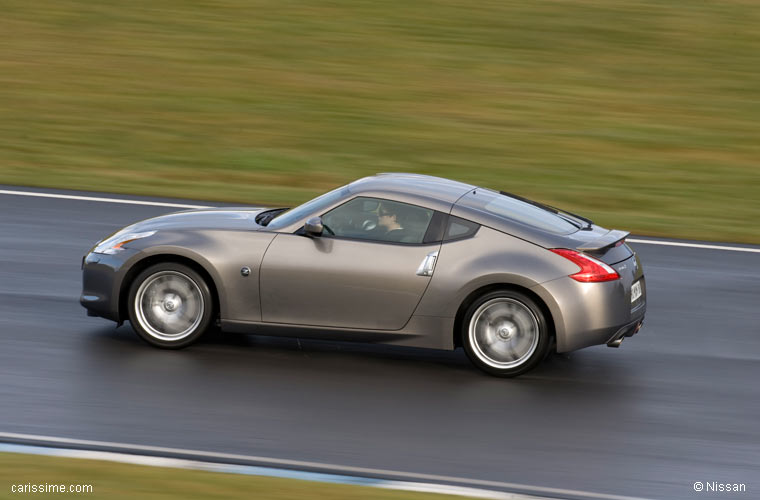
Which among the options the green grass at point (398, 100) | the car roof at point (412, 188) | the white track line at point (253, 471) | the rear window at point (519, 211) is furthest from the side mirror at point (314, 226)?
the green grass at point (398, 100)

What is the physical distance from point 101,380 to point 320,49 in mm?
13992

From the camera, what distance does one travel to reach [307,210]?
28.4 feet

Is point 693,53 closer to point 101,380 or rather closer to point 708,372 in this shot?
point 708,372

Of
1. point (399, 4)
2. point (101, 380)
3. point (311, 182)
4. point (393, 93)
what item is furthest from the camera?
point (399, 4)

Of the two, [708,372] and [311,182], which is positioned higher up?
[311,182]

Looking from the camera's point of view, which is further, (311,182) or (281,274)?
(311,182)

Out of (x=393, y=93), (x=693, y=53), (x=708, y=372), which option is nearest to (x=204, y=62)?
(x=393, y=93)

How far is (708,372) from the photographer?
28.7 ft

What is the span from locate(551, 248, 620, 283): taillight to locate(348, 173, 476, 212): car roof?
0.97 meters

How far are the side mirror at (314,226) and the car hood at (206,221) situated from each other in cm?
49

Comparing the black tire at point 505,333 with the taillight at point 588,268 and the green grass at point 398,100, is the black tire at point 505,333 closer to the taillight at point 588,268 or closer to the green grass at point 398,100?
the taillight at point 588,268

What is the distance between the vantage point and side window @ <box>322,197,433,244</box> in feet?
27.6

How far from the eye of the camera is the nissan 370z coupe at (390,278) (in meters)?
8.22

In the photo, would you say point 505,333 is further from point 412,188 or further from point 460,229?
point 412,188
